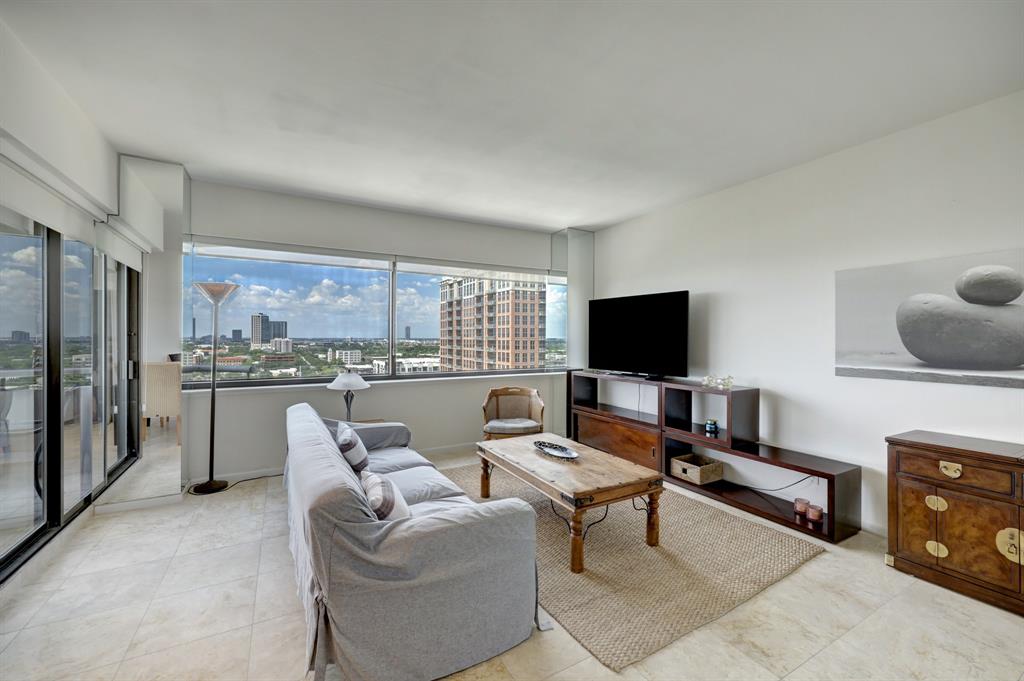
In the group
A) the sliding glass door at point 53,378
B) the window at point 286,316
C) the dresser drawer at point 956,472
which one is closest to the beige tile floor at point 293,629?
the sliding glass door at point 53,378

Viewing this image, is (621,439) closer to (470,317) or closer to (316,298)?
(470,317)

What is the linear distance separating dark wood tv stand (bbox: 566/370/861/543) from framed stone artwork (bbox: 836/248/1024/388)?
0.72 m

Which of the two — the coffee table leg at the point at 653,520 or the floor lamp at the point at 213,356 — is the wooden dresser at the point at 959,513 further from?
the floor lamp at the point at 213,356

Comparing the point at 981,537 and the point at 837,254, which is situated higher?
the point at 837,254

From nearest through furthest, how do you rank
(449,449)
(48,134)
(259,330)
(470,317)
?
(48,134) → (259,330) → (449,449) → (470,317)

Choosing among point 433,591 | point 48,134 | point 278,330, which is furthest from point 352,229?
point 433,591

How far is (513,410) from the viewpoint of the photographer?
4.79m

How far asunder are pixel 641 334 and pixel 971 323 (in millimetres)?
2335

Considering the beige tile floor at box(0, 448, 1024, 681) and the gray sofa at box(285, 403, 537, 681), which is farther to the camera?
the beige tile floor at box(0, 448, 1024, 681)

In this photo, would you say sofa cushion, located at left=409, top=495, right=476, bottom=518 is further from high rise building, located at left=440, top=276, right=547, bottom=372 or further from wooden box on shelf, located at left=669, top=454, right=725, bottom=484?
high rise building, located at left=440, top=276, right=547, bottom=372

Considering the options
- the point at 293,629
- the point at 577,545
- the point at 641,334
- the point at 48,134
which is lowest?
the point at 293,629

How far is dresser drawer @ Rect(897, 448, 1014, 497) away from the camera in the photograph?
2.12 meters

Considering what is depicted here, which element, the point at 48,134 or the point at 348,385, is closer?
the point at 48,134

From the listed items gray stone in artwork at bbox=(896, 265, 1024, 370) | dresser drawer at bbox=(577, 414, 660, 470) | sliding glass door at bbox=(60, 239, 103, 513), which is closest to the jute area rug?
dresser drawer at bbox=(577, 414, 660, 470)
